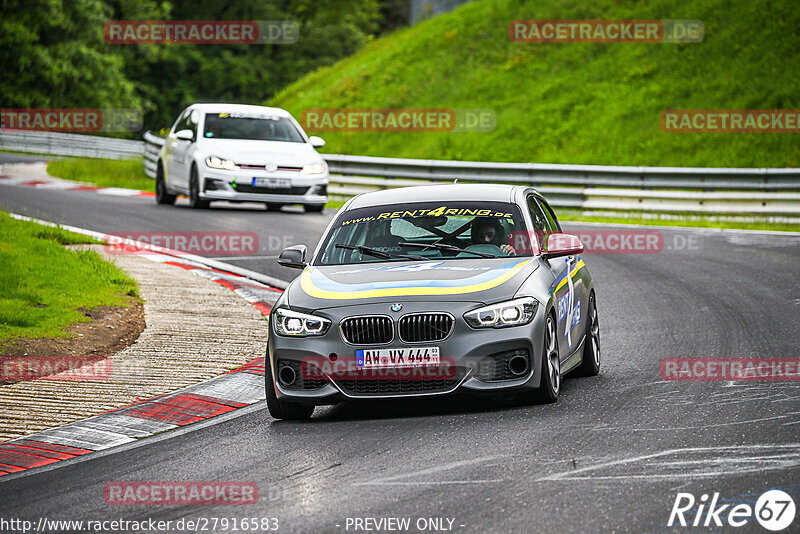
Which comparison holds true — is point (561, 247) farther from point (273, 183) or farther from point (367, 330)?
point (273, 183)

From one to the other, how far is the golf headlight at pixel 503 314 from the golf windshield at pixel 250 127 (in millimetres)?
15114

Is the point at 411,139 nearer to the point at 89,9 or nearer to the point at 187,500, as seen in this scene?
the point at 89,9

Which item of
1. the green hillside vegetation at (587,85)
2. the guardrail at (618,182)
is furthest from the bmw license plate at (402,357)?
the green hillside vegetation at (587,85)

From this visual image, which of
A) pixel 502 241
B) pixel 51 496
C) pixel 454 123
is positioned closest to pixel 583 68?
pixel 454 123

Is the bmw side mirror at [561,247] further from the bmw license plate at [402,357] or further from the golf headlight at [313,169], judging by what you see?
the golf headlight at [313,169]

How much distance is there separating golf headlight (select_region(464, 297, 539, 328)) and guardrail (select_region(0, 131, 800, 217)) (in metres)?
15.1

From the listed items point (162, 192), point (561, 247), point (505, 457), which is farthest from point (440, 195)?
point (162, 192)

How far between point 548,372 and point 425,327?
894 millimetres

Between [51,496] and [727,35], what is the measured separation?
27.8 meters

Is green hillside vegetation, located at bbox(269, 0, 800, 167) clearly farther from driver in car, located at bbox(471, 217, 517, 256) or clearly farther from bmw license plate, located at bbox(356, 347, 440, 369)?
bmw license plate, located at bbox(356, 347, 440, 369)

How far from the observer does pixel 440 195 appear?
9555mm

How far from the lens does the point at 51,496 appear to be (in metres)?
6.54

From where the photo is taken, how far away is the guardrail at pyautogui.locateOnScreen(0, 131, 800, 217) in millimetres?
22312

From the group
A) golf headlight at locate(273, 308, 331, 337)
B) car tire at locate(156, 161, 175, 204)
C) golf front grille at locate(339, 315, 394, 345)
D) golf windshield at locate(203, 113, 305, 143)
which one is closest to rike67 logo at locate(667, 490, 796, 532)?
golf front grille at locate(339, 315, 394, 345)
